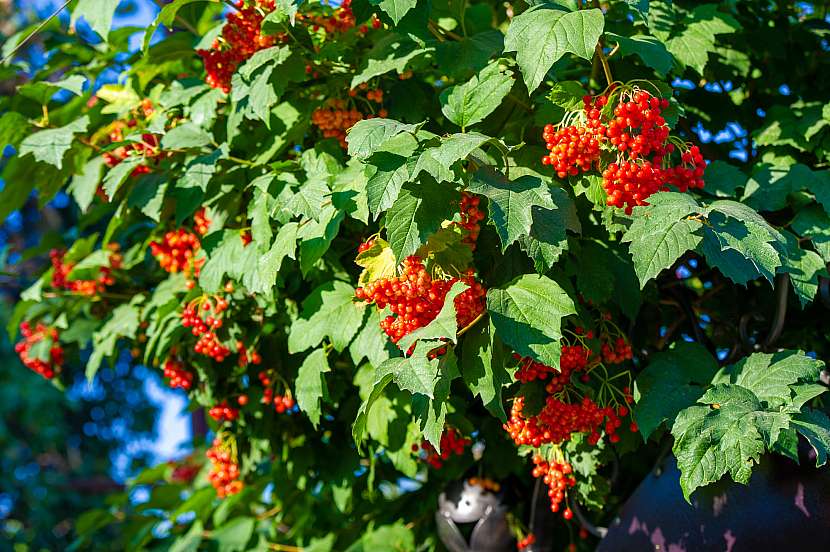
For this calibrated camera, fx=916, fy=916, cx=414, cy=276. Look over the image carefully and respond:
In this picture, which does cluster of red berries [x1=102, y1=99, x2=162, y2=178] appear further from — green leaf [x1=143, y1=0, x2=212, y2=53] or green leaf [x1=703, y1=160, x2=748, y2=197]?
green leaf [x1=703, y1=160, x2=748, y2=197]

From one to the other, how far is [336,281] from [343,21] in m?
0.73

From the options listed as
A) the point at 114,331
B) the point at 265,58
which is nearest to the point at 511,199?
the point at 265,58

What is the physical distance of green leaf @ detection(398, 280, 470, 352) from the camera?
1.80 meters

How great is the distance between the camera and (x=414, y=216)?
75.9 inches

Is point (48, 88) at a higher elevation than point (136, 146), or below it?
higher

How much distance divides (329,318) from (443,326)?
0.66 metres

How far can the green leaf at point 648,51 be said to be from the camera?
2.09 m

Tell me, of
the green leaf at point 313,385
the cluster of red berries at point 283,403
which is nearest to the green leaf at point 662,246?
the green leaf at point 313,385

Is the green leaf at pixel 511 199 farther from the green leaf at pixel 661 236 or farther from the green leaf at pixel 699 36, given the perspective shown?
the green leaf at pixel 699 36

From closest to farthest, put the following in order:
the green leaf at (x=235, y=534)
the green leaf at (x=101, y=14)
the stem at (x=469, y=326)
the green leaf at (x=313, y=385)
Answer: the stem at (x=469, y=326) < the green leaf at (x=313, y=385) < the green leaf at (x=101, y=14) < the green leaf at (x=235, y=534)

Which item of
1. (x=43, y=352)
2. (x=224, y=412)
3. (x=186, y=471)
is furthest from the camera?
(x=186, y=471)

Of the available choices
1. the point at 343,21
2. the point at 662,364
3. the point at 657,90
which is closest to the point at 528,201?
the point at 657,90

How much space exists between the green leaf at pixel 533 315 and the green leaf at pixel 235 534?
1958mm

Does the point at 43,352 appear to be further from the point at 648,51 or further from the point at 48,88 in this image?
the point at 648,51
